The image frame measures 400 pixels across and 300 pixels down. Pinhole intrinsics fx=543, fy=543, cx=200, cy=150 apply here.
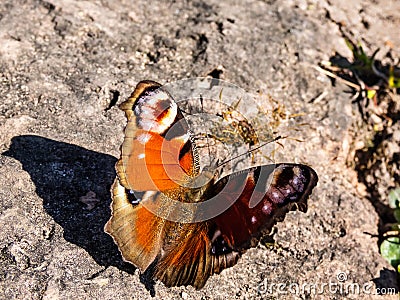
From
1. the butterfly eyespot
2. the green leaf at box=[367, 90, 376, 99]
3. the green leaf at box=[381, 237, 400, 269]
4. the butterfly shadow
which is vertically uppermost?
the green leaf at box=[367, 90, 376, 99]

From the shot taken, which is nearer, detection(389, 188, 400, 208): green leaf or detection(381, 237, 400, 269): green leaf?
detection(381, 237, 400, 269): green leaf

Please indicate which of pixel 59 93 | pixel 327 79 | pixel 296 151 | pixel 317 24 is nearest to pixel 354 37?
pixel 317 24

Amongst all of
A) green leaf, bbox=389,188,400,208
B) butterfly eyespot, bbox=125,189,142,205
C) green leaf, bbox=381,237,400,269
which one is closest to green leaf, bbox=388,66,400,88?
green leaf, bbox=389,188,400,208

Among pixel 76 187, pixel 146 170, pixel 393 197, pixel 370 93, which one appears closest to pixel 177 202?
pixel 146 170

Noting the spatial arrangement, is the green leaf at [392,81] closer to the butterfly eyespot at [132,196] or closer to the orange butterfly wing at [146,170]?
the orange butterfly wing at [146,170]

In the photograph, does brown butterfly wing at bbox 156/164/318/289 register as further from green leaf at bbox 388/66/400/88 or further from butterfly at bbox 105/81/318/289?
green leaf at bbox 388/66/400/88

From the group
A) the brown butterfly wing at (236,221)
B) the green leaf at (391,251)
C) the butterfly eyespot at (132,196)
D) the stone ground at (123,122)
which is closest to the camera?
the brown butterfly wing at (236,221)

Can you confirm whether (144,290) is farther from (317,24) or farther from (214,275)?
(317,24)

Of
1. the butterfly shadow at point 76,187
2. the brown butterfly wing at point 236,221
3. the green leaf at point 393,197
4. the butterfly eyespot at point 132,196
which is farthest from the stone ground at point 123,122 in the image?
the butterfly eyespot at point 132,196
